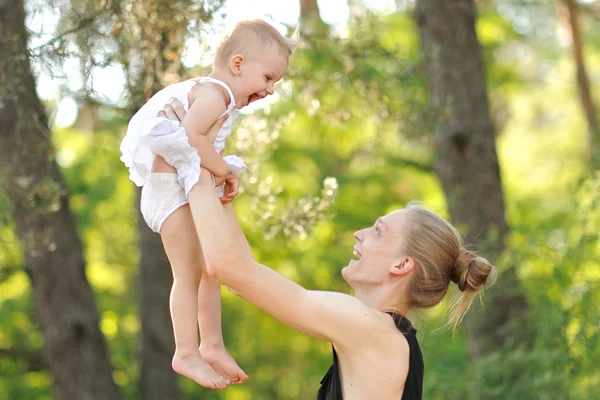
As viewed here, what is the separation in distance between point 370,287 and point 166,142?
2.86ft

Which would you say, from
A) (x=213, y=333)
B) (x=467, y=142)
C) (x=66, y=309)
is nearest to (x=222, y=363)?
(x=213, y=333)

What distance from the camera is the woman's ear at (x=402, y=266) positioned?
9.89ft

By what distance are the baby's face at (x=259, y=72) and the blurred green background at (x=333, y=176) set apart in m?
1.03

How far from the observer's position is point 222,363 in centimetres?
290

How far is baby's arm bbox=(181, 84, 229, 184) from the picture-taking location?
8.77 feet

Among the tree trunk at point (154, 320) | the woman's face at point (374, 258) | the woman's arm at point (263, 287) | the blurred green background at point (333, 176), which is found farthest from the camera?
the tree trunk at point (154, 320)

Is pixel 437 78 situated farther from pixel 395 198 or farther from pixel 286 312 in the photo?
pixel 395 198

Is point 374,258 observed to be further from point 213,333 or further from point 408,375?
point 213,333

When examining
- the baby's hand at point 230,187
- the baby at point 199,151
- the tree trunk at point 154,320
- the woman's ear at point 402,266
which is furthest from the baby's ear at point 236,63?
the tree trunk at point 154,320

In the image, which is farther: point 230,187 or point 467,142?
point 467,142

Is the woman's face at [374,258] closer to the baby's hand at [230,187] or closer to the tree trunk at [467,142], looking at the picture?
the baby's hand at [230,187]

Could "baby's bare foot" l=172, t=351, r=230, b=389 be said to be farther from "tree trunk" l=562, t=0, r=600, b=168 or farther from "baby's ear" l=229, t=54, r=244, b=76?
"tree trunk" l=562, t=0, r=600, b=168

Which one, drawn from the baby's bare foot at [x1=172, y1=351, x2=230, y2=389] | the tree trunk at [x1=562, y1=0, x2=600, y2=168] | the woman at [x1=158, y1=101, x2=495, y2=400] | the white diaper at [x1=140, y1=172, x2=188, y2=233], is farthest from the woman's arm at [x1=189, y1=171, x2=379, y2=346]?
the tree trunk at [x1=562, y1=0, x2=600, y2=168]

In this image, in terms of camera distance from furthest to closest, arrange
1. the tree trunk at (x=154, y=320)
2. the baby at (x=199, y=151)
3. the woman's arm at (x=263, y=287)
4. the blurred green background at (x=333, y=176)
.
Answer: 1. the tree trunk at (x=154, y=320)
2. the blurred green background at (x=333, y=176)
3. the baby at (x=199, y=151)
4. the woman's arm at (x=263, y=287)
